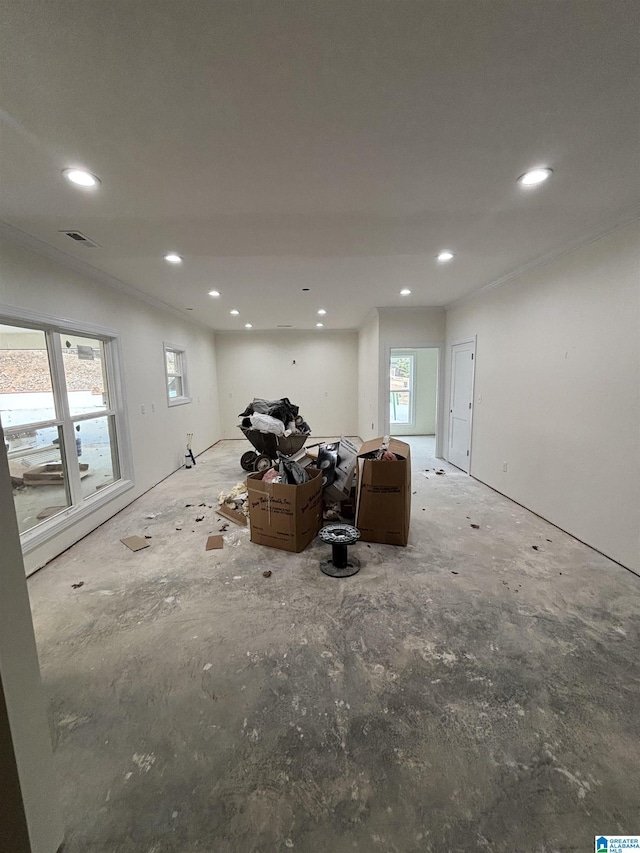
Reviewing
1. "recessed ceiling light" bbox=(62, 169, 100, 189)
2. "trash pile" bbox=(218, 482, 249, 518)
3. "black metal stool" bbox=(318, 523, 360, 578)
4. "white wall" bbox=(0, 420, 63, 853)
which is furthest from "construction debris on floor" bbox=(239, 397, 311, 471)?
"white wall" bbox=(0, 420, 63, 853)

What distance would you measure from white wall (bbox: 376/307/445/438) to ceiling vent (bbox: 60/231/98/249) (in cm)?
407

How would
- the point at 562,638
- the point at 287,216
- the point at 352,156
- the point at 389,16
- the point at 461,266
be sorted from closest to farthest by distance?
the point at 389,16
the point at 352,156
the point at 562,638
the point at 287,216
the point at 461,266

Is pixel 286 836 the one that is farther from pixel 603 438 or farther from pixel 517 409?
pixel 517 409

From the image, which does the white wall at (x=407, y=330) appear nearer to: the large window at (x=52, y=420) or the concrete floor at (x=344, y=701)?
the concrete floor at (x=344, y=701)

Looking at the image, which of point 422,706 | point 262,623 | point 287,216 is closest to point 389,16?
point 287,216


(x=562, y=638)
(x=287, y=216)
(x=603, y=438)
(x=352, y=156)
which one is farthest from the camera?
(x=603, y=438)

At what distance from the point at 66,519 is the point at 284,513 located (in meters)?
2.01

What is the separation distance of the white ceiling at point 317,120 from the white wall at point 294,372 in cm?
508

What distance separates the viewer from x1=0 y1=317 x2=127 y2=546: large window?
2639mm

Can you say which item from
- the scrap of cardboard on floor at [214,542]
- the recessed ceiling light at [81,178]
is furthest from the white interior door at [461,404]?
the recessed ceiling light at [81,178]

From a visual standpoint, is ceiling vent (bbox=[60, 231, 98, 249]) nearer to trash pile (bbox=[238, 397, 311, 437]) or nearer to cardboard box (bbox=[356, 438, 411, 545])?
trash pile (bbox=[238, 397, 311, 437])

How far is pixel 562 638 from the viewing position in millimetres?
1901

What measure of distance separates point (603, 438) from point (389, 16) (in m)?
3.04

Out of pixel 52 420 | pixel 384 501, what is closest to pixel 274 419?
pixel 384 501
